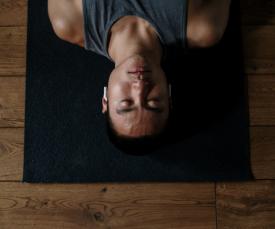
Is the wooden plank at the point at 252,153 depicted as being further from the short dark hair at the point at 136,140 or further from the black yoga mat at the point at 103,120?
the short dark hair at the point at 136,140

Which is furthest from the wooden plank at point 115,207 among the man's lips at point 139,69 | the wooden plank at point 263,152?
the man's lips at point 139,69

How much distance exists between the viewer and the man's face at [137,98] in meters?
0.83

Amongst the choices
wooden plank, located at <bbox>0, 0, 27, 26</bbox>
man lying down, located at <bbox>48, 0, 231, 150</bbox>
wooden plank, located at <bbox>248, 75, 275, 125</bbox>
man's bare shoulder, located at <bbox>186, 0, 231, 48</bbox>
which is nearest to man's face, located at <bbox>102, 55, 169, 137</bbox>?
man lying down, located at <bbox>48, 0, 231, 150</bbox>

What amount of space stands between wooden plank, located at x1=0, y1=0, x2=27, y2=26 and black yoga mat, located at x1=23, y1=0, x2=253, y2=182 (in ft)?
0.11

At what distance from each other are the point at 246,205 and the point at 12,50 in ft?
2.97

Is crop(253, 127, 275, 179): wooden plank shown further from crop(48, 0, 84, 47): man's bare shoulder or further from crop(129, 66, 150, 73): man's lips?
crop(48, 0, 84, 47): man's bare shoulder

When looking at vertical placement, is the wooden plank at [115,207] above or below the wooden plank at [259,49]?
below

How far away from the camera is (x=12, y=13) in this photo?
112cm

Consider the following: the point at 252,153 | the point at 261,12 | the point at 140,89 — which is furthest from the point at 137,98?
the point at 261,12

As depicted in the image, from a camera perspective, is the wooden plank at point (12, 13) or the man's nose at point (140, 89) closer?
the man's nose at point (140, 89)

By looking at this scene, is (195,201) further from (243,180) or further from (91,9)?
(91,9)

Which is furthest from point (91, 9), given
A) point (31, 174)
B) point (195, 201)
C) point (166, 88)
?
point (195, 201)

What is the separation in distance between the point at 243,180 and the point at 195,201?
0.16m

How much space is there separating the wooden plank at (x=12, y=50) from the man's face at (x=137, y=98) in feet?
1.35
